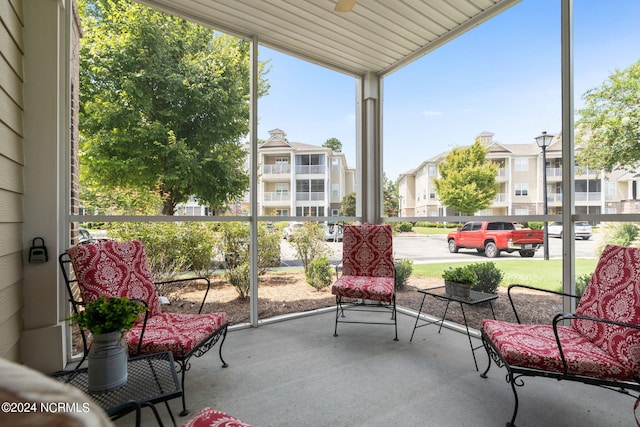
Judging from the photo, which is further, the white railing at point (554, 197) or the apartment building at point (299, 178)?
the apartment building at point (299, 178)

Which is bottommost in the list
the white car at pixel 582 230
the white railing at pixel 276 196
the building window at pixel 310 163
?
the white car at pixel 582 230

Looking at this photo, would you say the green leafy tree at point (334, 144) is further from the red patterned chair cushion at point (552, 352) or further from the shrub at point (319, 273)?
the red patterned chair cushion at point (552, 352)

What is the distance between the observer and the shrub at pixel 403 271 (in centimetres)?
405

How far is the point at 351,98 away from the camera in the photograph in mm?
4312

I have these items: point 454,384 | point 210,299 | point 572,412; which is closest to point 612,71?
point 572,412

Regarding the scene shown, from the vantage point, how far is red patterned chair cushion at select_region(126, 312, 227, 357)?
1.89 metres

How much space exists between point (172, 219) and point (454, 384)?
2.79 metres

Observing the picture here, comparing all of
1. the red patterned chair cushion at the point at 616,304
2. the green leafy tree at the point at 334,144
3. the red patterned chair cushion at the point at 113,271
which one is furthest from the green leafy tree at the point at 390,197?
the red patterned chair cushion at the point at 113,271

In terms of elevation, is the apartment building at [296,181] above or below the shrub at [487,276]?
above

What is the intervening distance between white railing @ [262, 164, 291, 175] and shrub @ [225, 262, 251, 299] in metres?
1.14

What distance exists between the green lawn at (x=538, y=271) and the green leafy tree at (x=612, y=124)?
2.63 feet

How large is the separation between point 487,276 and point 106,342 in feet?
10.8

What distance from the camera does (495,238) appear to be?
314 cm

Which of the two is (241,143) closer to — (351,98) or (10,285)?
(351,98)
